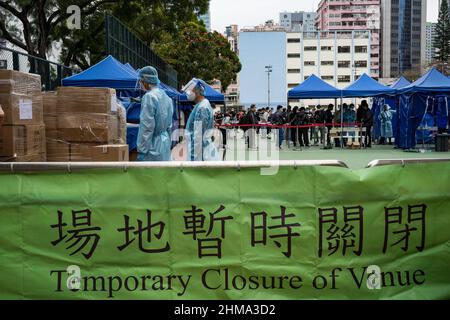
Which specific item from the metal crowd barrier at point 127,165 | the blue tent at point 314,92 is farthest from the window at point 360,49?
the metal crowd barrier at point 127,165

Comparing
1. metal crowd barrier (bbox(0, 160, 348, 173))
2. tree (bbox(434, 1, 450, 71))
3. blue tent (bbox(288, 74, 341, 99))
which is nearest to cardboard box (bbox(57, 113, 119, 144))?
metal crowd barrier (bbox(0, 160, 348, 173))

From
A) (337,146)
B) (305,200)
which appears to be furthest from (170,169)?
(337,146)

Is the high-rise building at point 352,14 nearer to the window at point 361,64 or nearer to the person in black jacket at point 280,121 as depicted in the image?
the window at point 361,64

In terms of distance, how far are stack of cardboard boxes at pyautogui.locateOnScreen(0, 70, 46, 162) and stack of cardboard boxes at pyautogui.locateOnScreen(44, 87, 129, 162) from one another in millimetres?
483

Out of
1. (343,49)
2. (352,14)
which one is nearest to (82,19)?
(343,49)

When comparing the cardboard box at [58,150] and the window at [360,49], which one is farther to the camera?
the window at [360,49]

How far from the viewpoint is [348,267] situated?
3.83 m

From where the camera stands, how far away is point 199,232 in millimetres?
3789

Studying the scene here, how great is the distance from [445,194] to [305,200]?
1.00m

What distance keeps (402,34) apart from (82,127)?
178156 millimetres

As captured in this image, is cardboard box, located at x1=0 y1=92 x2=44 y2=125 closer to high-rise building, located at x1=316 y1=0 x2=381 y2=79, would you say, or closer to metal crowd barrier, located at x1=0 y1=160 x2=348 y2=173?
metal crowd barrier, located at x1=0 y1=160 x2=348 y2=173

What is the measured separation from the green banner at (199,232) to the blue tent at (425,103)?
16.7 meters

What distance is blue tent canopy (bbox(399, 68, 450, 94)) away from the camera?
62.7 feet

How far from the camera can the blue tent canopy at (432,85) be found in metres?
19.1
